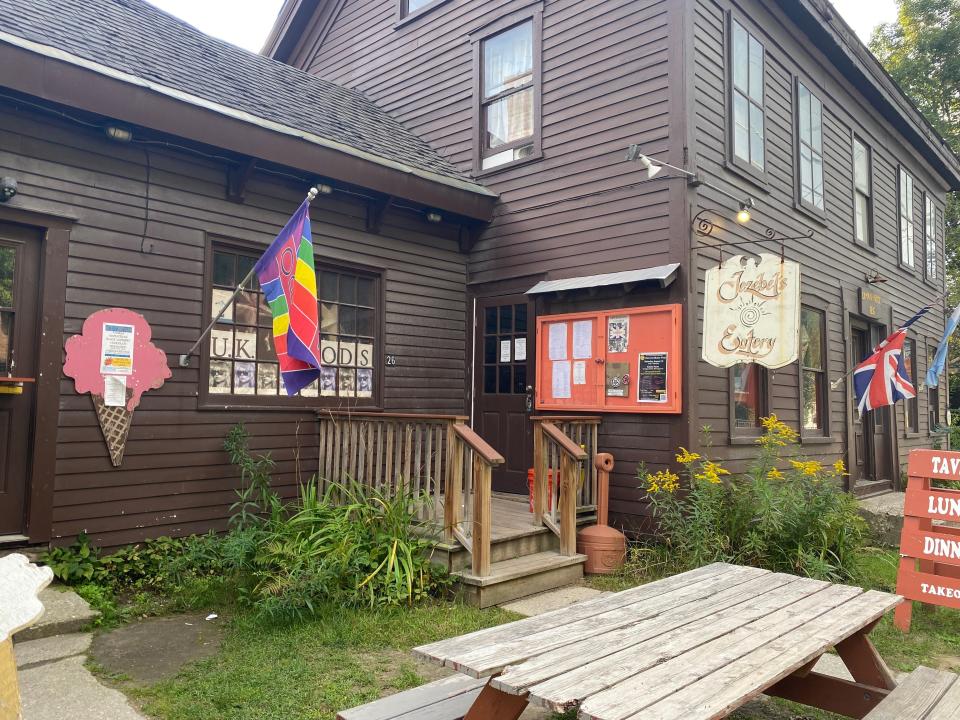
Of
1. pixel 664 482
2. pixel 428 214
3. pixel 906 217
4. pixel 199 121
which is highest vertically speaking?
pixel 906 217

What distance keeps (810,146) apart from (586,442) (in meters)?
5.43

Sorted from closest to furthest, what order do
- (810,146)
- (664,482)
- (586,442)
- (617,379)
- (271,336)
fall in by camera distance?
(664,482) → (271,336) → (586,442) → (617,379) → (810,146)

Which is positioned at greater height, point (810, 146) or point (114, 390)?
point (810, 146)

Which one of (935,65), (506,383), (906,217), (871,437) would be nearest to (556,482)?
(506,383)

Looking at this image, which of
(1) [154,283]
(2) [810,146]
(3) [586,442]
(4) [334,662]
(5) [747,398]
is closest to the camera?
(4) [334,662]

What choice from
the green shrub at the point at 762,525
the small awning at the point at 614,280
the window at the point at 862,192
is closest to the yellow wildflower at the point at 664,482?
the green shrub at the point at 762,525

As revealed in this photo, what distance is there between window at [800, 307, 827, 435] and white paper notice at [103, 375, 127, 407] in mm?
7324

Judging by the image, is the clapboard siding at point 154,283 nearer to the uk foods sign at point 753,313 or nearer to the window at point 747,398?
the uk foods sign at point 753,313

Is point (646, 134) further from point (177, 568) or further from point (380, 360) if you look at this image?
point (177, 568)

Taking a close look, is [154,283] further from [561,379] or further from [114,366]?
[561,379]

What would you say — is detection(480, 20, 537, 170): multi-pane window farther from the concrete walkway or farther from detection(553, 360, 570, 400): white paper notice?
the concrete walkway

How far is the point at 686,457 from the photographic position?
625cm

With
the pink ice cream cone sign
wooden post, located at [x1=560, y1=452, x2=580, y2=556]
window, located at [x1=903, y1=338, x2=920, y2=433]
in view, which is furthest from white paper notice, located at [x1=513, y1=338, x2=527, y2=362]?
window, located at [x1=903, y1=338, x2=920, y2=433]

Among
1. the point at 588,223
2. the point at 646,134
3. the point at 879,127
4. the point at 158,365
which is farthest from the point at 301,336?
the point at 879,127
